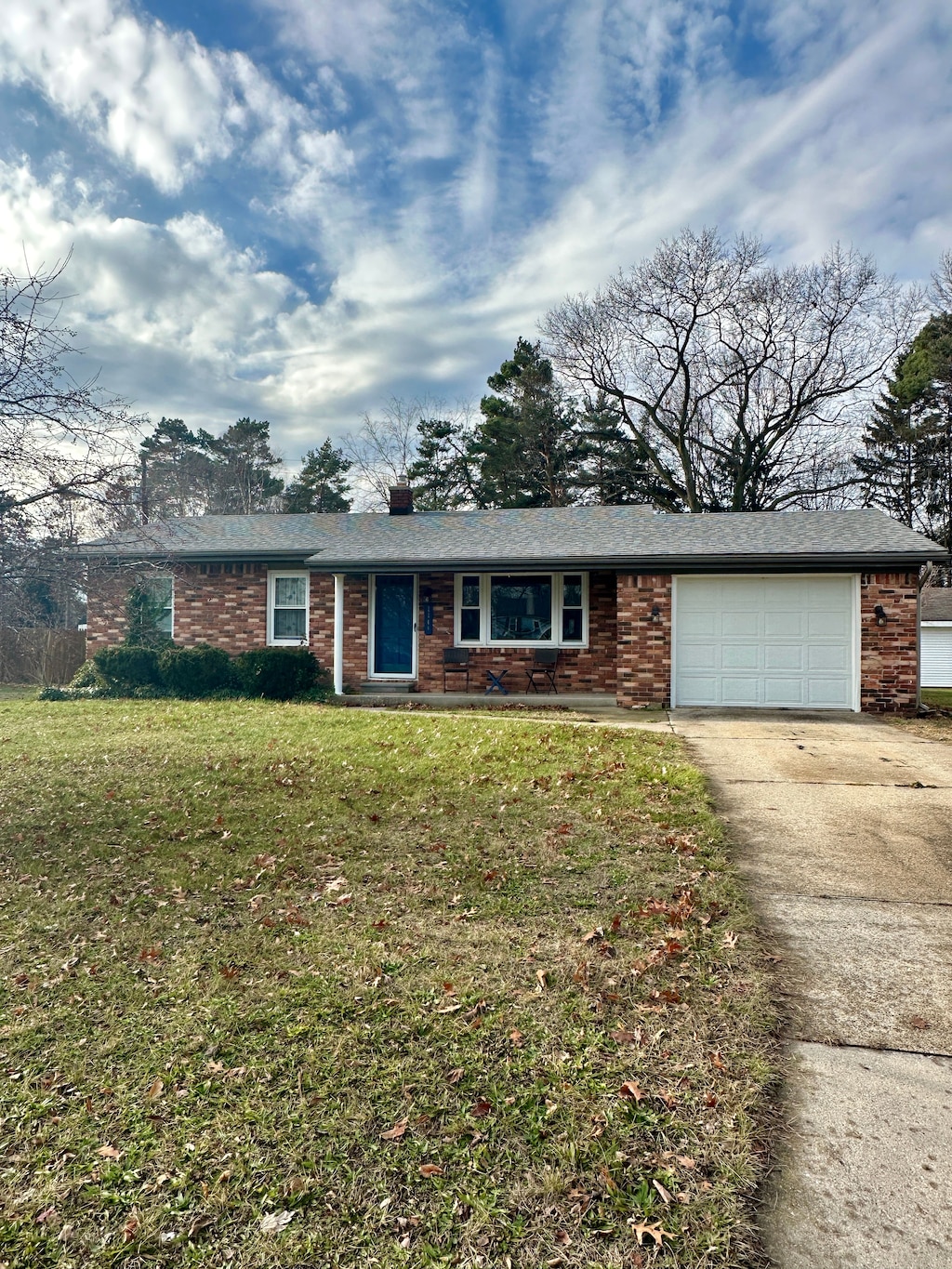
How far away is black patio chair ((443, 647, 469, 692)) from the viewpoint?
13531 millimetres

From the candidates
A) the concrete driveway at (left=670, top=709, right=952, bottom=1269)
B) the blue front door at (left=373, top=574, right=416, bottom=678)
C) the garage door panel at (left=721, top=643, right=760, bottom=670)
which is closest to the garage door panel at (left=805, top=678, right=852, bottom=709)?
the garage door panel at (left=721, top=643, right=760, bottom=670)

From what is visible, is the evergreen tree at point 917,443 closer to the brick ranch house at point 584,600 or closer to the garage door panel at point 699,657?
the brick ranch house at point 584,600

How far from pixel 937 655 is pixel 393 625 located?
18105 mm

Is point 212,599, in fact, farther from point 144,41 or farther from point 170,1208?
point 170,1208

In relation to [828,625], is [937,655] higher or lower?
lower

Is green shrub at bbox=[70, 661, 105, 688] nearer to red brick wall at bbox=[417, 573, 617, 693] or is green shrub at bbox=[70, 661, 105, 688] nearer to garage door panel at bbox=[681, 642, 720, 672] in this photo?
red brick wall at bbox=[417, 573, 617, 693]

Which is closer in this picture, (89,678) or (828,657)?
(828,657)

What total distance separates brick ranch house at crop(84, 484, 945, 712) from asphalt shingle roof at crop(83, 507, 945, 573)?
0.15 ft

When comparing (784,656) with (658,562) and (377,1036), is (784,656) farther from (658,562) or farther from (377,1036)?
(377,1036)

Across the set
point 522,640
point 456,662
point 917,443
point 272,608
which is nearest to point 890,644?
point 522,640

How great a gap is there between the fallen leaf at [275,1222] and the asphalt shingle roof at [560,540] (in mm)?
9538

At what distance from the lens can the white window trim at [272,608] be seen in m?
14.5

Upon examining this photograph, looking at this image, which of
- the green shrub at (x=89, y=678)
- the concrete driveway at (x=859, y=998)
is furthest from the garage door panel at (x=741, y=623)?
the green shrub at (x=89, y=678)

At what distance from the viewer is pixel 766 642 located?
464 inches
